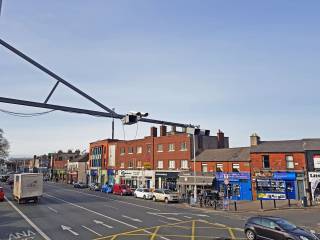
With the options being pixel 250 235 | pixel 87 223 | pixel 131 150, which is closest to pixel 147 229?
pixel 87 223

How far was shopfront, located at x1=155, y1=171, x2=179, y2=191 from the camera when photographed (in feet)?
179

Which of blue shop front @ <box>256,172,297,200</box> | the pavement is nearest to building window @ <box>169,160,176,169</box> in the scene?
blue shop front @ <box>256,172,297,200</box>

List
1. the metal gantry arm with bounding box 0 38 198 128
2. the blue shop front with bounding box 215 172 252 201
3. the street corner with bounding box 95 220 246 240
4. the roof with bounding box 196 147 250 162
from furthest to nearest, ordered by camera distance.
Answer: the roof with bounding box 196 147 250 162, the blue shop front with bounding box 215 172 252 201, the street corner with bounding box 95 220 246 240, the metal gantry arm with bounding box 0 38 198 128

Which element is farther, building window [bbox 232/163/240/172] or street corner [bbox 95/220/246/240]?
building window [bbox 232/163/240/172]

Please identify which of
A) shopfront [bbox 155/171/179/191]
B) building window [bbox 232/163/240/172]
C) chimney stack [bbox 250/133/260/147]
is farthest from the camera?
shopfront [bbox 155/171/179/191]

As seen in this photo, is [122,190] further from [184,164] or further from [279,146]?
[279,146]

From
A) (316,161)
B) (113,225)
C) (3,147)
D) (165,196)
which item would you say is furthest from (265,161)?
(3,147)

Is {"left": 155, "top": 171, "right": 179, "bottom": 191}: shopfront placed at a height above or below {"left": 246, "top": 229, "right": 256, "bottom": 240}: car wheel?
above

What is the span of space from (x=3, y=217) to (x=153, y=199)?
71.0 ft

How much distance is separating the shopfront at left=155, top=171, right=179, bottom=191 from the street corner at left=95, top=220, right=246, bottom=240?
102ft

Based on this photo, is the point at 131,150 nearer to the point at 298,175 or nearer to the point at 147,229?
the point at 298,175

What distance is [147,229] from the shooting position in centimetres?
2170

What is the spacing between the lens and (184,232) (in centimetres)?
2050

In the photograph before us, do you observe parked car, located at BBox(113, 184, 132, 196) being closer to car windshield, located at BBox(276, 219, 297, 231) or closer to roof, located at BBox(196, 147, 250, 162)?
roof, located at BBox(196, 147, 250, 162)
